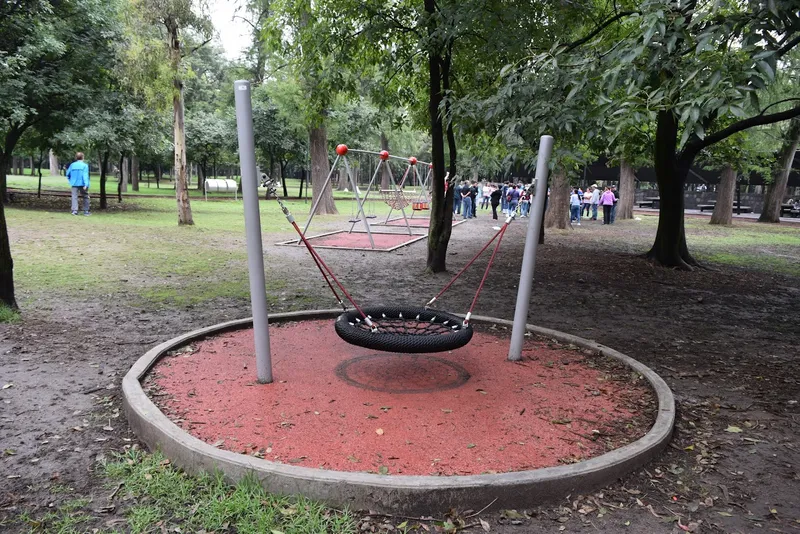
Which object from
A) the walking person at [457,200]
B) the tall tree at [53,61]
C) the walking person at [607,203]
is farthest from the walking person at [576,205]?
the tall tree at [53,61]

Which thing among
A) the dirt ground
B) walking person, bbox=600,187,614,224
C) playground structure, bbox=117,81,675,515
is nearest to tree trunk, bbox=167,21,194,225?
the dirt ground

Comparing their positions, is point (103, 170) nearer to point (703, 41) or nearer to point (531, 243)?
point (531, 243)

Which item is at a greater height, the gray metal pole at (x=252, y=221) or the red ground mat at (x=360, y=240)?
the gray metal pole at (x=252, y=221)

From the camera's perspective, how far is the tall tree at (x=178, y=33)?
13523mm

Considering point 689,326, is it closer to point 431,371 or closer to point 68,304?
point 431,371

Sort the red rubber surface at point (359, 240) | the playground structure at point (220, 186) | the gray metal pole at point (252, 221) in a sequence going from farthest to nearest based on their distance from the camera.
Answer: the playground structure at point (220, 186), the red rubber surface at point (359, 240), the gray metal pole at point (252, 221)

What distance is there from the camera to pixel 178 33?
14.5 m

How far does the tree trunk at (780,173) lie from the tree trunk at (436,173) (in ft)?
67.1

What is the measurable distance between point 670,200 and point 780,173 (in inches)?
712

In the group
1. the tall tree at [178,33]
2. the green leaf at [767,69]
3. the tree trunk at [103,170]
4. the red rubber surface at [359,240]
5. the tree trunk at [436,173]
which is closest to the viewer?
the green leaf at [767,69]

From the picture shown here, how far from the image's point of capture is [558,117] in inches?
208

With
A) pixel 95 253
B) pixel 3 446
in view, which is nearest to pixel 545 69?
pixel 3 446

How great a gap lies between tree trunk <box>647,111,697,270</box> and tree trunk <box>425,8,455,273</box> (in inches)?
199

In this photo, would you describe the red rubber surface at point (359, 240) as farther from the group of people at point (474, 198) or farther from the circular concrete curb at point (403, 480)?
the circular concrete curb at point (403, 480)
